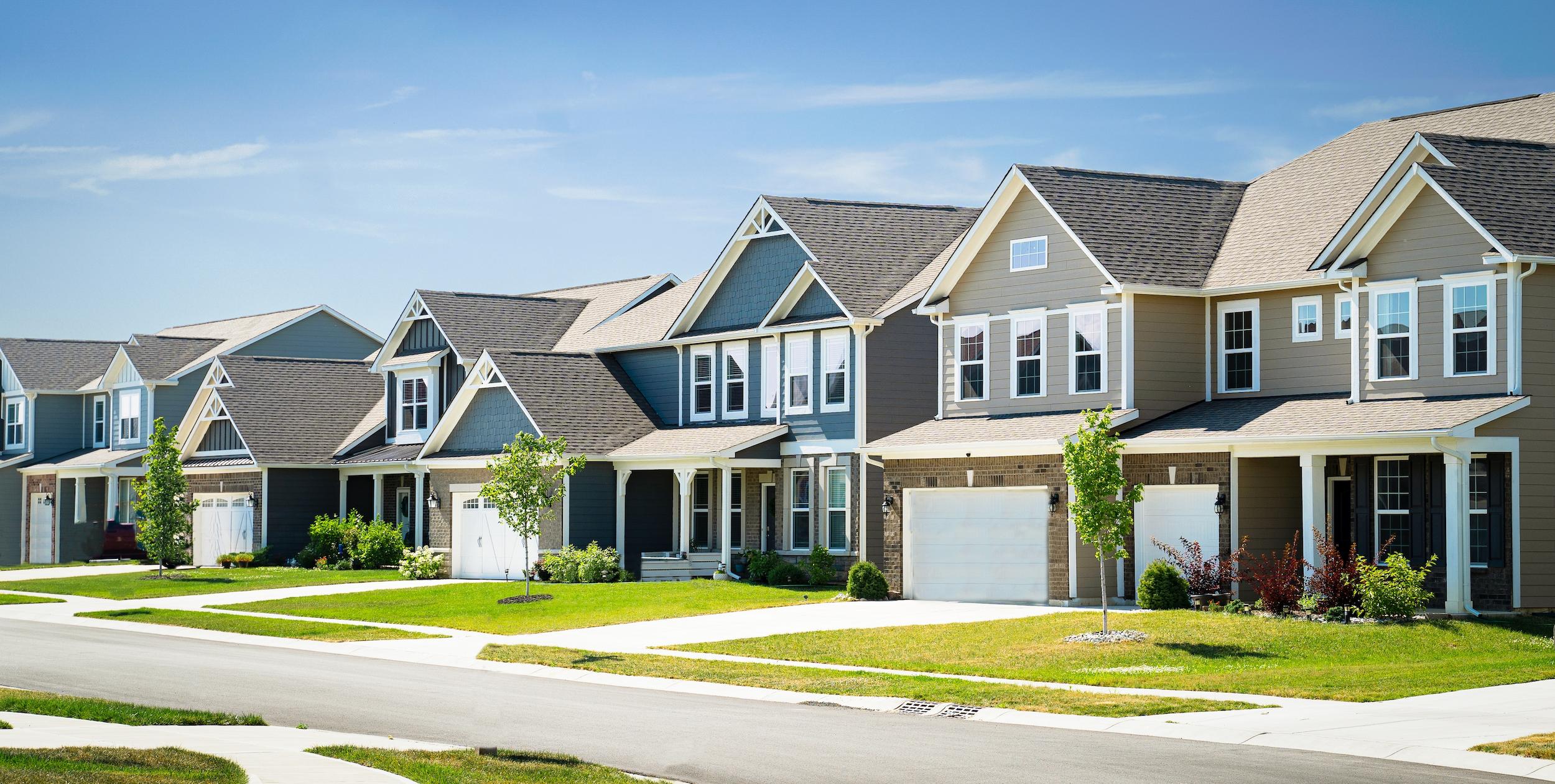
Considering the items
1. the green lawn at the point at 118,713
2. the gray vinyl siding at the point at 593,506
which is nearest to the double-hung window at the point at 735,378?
the gray vinyl siding at the point at 593,506

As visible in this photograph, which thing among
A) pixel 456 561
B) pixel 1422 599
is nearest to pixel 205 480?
pixel 456 561

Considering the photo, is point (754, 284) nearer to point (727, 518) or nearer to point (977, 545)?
point (727, 518)

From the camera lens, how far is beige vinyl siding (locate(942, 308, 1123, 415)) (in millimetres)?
33812

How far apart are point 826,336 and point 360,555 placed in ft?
57.3

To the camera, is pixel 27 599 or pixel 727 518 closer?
pixel 27 599

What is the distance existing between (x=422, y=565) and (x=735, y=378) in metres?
9.95

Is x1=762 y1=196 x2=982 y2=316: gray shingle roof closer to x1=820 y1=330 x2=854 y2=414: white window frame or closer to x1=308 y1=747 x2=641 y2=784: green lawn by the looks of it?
x1=820 y1=330 x2=854 y2=414: white window frame

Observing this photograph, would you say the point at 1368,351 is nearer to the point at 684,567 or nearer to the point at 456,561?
the point at 684,567

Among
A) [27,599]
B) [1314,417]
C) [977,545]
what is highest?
[1314,417]

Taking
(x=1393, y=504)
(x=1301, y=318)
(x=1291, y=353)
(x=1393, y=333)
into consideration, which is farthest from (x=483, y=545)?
(x=1393, y=333)

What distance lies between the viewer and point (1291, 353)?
3266 cm

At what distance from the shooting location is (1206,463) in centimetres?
3117

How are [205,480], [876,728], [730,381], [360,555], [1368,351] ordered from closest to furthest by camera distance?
[876,728] < [1368,351] < [730,381] < [360,555] < [205,480]

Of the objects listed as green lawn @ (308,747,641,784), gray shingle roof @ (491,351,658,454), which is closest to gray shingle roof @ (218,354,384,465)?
gray shingle roof @ (491,351,658,454)
